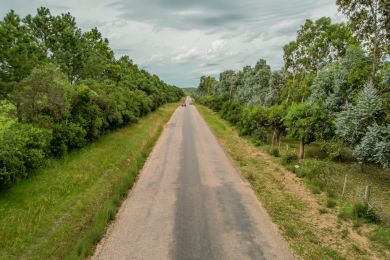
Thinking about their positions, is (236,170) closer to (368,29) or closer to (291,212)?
(291,212)

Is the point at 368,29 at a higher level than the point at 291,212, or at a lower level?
higher

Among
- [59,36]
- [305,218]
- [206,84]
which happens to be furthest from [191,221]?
[206,84]

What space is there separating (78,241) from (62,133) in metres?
12.4

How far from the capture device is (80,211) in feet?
43.9

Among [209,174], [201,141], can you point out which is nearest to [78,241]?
[209,174]

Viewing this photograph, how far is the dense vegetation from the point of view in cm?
1655

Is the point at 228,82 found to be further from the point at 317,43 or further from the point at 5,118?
the point at 5,118

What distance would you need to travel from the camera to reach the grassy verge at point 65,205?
10.5 meters

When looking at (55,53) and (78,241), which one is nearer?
(78,241)

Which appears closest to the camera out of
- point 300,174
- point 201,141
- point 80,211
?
point 80,211

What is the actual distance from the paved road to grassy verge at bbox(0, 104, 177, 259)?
633 mm

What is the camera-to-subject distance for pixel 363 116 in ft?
64.3

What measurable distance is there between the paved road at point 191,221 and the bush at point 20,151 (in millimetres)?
5399

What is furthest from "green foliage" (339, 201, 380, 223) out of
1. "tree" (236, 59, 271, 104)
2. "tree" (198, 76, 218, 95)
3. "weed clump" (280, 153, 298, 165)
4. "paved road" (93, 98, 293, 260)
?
"tree" (198, 76, 218, 95)
